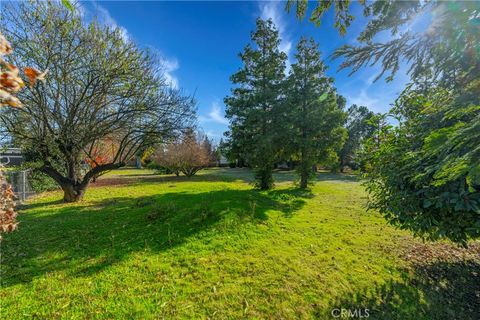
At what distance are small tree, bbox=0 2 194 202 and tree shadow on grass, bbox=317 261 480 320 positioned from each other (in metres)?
8.15

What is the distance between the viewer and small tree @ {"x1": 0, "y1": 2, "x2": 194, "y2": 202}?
6.96 meters

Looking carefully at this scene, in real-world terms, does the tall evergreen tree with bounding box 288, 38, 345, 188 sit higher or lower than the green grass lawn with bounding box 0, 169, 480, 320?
higher

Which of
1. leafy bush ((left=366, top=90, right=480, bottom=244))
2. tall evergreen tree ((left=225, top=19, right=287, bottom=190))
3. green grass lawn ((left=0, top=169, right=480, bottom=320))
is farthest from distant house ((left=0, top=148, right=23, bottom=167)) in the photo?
tall evergreen tree ((left=225, top=19, right=287, bottom=190))

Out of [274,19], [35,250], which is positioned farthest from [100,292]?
[274,19]

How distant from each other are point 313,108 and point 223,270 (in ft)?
36.9

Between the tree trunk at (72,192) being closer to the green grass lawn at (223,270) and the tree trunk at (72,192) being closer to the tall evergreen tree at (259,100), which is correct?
the green grass lawn at (223,270)

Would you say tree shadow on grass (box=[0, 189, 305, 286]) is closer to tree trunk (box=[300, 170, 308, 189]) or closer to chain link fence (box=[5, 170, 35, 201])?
chain link fence (box=[5, 170, 35, 201])

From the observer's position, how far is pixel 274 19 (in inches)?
482

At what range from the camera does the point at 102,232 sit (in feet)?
18.7

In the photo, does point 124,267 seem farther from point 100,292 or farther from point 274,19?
point 274,19

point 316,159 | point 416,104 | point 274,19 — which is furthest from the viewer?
point 316,159

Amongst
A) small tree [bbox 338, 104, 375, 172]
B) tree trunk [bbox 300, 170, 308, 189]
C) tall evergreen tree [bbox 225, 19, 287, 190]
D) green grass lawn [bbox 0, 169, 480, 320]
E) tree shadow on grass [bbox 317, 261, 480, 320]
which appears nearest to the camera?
green grass lawn [bbox 0, 169, 480, 320]

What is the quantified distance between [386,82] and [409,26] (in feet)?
2.31

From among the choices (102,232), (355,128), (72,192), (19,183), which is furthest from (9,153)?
(355,128)
